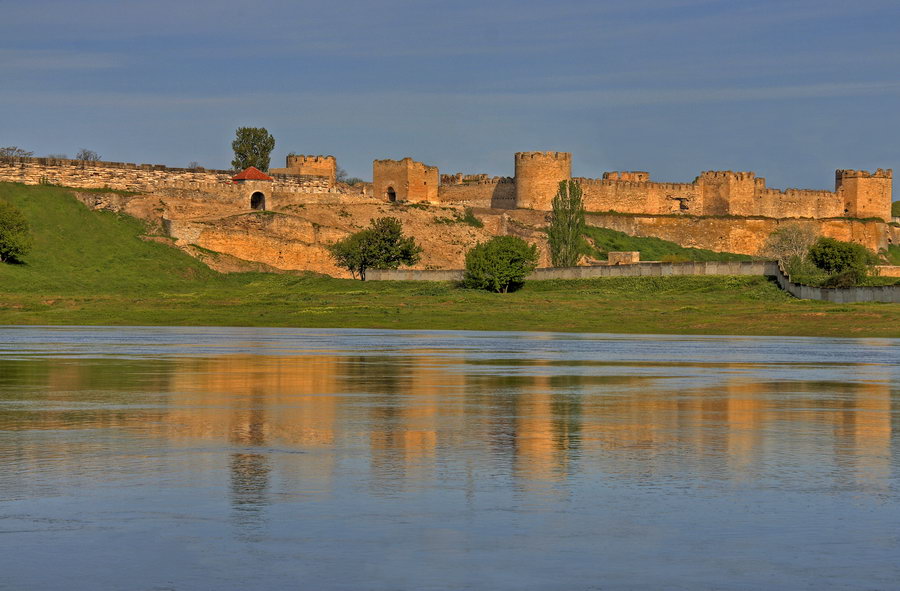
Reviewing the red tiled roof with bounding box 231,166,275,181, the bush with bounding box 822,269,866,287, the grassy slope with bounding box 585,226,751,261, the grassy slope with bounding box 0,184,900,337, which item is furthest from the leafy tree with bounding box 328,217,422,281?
the bush with bounding box 822,269,866,287

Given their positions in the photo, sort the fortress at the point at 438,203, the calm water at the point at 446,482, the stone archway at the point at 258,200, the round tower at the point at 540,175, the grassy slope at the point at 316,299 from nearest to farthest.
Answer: the calm water at the point at 446,482 < the grassy slope at the point at 316,299 < the fortress at the point at 438,203 < the stone archway at the point at 258,200 < the round tower at the point at 540,175

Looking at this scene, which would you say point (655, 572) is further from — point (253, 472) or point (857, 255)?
point (857, 255)

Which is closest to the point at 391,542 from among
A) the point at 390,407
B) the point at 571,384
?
the point at 390,407

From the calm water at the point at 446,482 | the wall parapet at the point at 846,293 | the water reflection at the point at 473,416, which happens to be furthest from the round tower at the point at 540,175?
the calm water at the point at 446,482

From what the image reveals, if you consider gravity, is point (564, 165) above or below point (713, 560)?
above

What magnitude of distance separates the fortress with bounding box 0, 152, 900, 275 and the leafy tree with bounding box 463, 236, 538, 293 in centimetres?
1638

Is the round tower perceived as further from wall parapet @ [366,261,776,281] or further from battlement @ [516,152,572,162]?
wall parapet @ [366,261,776,281]

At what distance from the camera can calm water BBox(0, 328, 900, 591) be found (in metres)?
7.87

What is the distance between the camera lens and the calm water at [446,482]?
7871 mm

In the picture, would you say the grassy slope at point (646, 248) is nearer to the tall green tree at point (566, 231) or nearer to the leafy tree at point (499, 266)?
the tall green tree at point (566, 231)

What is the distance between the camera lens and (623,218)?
103188 mm

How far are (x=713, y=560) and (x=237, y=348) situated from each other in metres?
25.4

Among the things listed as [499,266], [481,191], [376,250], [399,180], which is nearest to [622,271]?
[499,266]

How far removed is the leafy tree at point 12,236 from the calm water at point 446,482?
47.5 m
